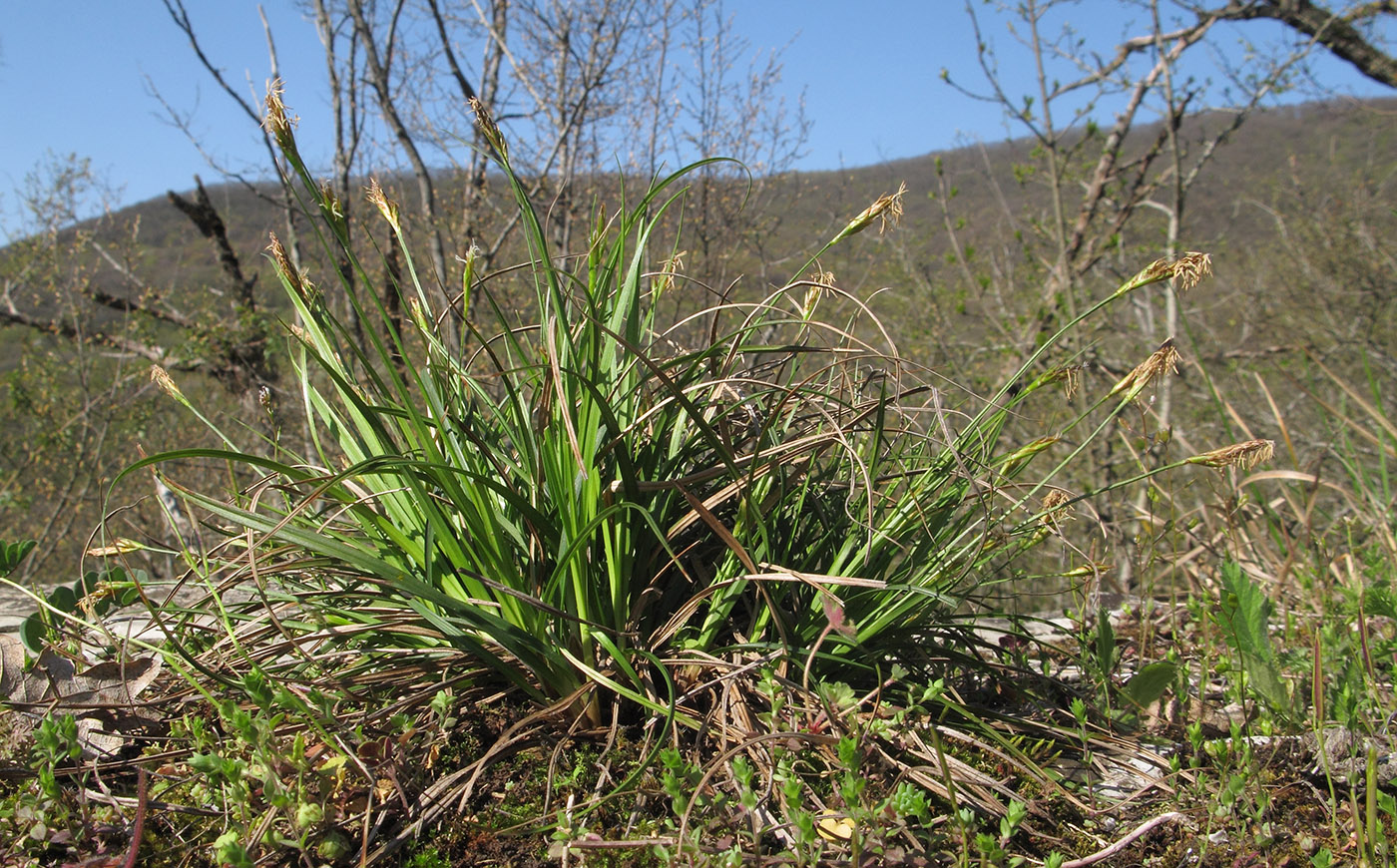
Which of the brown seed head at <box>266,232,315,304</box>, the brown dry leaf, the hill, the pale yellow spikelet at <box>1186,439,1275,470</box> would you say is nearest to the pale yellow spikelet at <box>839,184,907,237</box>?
the pale yellow spikelet at <box>1186,439,1275,470</box>

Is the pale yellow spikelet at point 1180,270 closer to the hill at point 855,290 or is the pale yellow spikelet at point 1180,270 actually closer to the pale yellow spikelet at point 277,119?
the pale yellow spikelet at point 277,119

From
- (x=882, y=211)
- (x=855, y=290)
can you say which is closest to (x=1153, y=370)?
(x=882, y=211)

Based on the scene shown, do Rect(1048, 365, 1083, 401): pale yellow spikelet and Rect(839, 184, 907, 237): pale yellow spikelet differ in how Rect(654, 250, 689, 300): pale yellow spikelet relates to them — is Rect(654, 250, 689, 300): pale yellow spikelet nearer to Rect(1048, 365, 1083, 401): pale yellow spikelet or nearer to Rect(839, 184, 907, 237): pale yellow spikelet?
Rect(839, 184, 907, 237): pale yellow spikelet

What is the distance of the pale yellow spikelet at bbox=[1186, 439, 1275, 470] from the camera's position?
1.23 metres

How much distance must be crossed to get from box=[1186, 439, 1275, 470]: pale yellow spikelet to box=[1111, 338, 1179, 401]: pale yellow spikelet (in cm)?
14

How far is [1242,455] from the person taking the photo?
4.20 ft

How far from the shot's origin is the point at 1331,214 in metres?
10.2

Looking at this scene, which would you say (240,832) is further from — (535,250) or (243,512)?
(535,250)

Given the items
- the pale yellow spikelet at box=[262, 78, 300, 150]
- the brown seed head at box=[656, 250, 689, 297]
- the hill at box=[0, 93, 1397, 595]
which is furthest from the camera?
the hill at box=[0, 93, 1397, 595]

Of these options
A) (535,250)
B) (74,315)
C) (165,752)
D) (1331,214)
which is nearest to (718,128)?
(74,315)

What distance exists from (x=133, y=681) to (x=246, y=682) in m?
0.62

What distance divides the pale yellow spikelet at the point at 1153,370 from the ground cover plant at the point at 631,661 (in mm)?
14

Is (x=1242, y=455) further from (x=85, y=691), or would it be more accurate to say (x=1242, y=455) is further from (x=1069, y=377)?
(x=85, y=691)

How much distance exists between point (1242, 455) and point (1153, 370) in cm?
20
